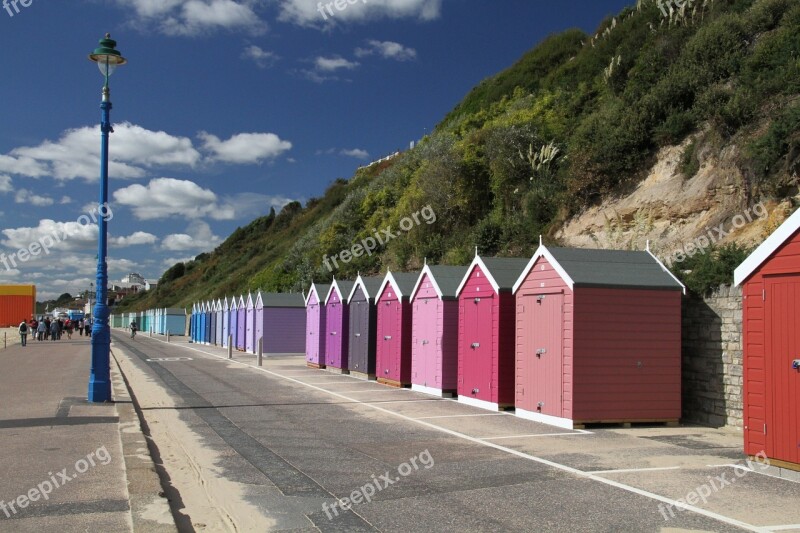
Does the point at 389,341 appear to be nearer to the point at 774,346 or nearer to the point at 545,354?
the point at 545,354

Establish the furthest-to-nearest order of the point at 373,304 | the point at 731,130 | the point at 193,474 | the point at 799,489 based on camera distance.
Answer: the point at 373,304
the point at 731,130
the point at 193,474
the point at 799,489

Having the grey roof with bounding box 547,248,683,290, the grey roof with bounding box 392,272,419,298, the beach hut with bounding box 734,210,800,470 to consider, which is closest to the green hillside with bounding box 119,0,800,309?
the grey roof with bounding box 547,248,683,290

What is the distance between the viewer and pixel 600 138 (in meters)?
24.0

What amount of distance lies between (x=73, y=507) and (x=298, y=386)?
44.5ft

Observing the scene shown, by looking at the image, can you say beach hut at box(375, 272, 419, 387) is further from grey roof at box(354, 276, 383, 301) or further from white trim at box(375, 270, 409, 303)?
grey roof at box(354, 276, 383, 301)

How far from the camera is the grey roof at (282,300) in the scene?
116 ft

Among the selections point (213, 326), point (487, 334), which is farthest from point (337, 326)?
point (213, 326)

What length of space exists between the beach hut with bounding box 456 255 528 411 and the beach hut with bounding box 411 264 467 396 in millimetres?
938

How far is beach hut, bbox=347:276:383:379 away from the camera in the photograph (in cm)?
2225

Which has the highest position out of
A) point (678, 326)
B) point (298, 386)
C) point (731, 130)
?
point (731, 130)

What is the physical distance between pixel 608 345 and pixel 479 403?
13.0 ft

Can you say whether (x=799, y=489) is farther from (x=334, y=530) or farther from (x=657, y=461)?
(x=334, y=530)

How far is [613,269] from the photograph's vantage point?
13.0 metres

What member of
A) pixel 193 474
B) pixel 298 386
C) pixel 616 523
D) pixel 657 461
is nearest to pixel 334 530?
pixel 616 523
